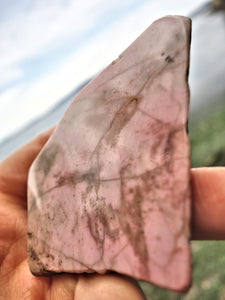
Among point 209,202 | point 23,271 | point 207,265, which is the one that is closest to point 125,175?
point 209,202

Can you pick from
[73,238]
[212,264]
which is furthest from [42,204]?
[212,264]

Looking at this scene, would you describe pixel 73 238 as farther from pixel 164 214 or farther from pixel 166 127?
pixel 166 127

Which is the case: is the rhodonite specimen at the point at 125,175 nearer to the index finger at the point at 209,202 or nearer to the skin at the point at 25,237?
the skin at the point at 25,237

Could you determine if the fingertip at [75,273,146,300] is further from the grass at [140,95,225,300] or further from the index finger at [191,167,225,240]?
the grass at [140,95,225,300]

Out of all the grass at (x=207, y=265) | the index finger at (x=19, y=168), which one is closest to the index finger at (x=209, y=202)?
the index finger at (x=19, y=168)

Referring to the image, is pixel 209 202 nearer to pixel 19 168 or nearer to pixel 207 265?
pixel 19 168

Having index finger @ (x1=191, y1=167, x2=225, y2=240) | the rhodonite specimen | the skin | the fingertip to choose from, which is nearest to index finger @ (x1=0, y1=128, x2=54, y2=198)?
the skin
